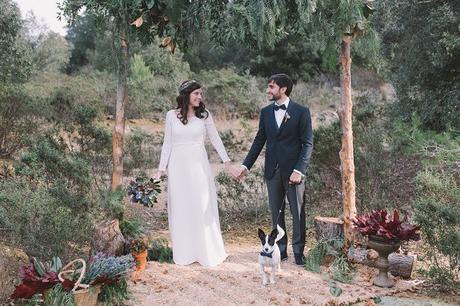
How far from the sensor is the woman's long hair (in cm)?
557

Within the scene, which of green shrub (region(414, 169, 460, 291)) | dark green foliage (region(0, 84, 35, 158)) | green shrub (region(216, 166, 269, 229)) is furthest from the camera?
dark green foliage (region(0, 84, 35, 158))

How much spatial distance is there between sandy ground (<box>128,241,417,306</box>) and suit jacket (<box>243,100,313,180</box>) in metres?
1.06

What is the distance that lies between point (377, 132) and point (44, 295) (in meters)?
5.52

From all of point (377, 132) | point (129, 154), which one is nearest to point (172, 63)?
point (129, 154)

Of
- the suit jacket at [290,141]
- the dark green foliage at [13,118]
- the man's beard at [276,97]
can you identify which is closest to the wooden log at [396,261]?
the suit jacket at [290,141]

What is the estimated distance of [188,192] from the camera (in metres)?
5.75

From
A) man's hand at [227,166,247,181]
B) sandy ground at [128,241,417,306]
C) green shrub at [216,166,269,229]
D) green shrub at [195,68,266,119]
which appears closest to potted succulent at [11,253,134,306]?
sandy ground at [128,241,417,306]

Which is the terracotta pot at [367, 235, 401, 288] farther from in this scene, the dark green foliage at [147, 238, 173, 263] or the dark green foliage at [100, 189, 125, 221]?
the dark green foliage at [100, 189, 125, 221]

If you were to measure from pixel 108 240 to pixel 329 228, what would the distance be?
2.45 meters

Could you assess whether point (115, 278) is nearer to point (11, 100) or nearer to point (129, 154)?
point (129, 154)

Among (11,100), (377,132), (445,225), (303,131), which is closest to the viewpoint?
(445,225)

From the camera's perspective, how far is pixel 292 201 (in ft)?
18.7

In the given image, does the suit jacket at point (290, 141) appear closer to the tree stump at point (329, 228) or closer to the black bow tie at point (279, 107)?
the black bow tie at point (279, 107)

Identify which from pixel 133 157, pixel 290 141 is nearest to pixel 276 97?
pixel 290 141
